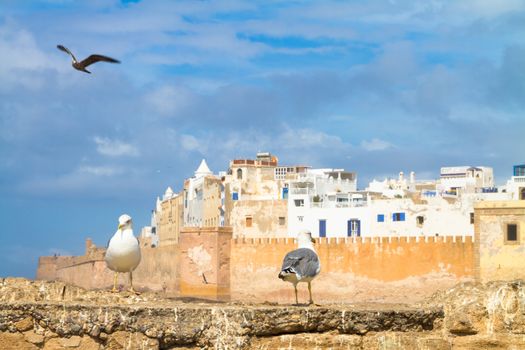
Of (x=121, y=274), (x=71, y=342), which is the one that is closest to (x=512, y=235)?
(x=121, y=274)

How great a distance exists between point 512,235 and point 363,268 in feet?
22.9

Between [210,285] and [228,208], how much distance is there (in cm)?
1018

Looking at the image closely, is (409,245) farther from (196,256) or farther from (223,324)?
(223,324)

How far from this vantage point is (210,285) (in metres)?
50.4

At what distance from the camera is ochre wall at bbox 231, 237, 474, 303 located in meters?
46.5

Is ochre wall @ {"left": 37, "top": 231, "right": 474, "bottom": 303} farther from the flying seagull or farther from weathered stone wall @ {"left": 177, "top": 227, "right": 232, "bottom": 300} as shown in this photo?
the flying seagull

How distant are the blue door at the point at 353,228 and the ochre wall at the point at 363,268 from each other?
4780 mm

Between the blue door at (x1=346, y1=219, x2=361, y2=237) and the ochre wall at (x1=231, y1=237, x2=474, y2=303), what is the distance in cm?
478

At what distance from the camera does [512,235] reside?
4459cm

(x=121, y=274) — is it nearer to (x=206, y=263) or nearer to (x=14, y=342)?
(x=206, y=263)

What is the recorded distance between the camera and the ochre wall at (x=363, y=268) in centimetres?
4650

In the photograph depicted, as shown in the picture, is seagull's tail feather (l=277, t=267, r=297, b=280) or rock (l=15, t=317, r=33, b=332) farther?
seagull's tail feather (l=277, t=267, r=297, b=280)

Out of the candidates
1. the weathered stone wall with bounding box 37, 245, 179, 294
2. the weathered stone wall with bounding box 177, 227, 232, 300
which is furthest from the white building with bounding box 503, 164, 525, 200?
the weathered stone wall with bounding box 37, 245, 179, 294

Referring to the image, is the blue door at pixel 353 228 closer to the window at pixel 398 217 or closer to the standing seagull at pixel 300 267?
the window at pixel 398 217
